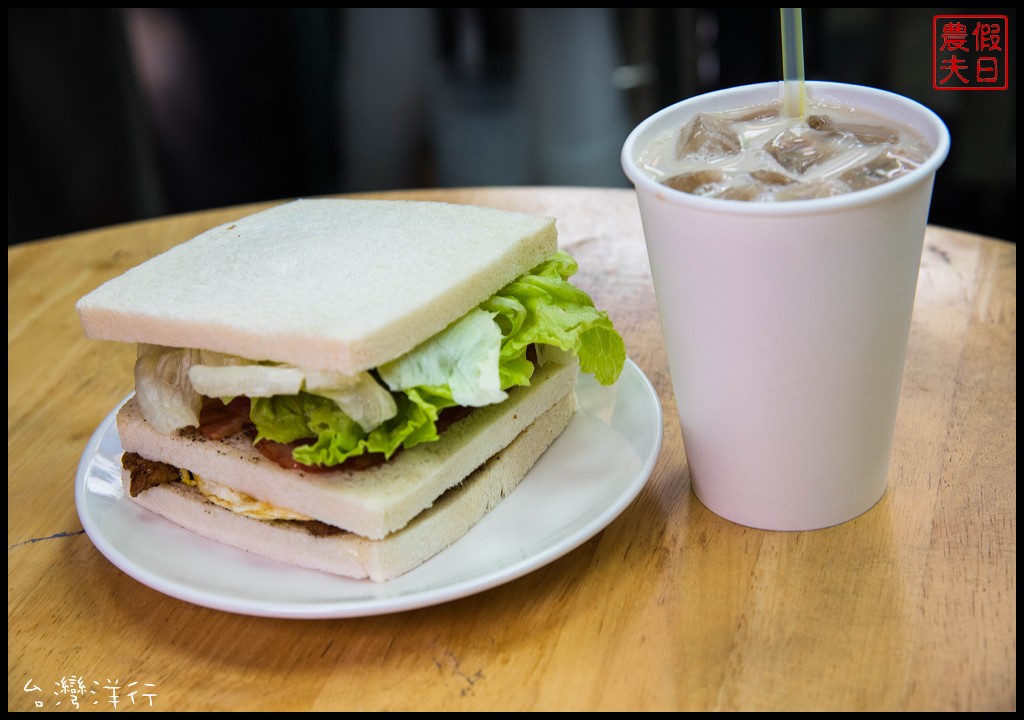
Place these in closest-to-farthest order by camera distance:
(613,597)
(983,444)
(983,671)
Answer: (983,671), (613,597), (983,444)

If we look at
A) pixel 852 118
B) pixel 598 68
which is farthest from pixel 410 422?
pixel 598 68

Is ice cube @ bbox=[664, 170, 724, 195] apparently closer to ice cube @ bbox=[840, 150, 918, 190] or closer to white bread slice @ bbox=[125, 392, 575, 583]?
ice cube @ bbox=[840, 150, 918, 190]

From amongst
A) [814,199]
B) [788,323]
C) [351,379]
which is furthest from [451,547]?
[814,199]

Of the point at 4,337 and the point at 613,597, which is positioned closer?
the point at 613,597

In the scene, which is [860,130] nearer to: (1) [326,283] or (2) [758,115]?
(2) [758,115]

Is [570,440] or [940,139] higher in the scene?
[940,139]

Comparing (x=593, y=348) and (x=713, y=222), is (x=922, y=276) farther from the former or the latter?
(x=713, y=222)

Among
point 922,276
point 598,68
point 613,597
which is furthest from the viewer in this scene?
point 598,68
